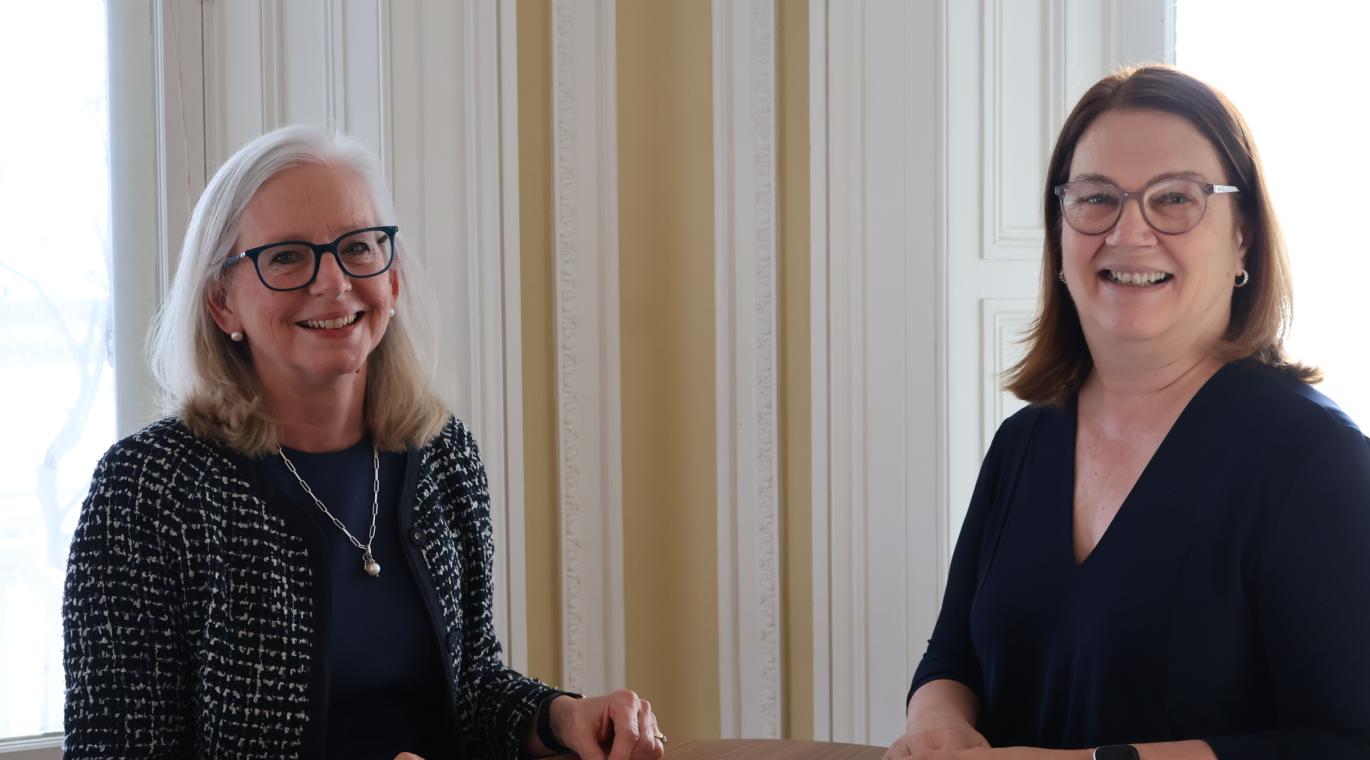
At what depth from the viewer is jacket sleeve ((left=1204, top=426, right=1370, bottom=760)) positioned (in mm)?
1275

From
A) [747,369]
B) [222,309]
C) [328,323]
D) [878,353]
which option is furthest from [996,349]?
[222,309]

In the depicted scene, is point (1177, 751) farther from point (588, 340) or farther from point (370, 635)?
→ point (588, 340)

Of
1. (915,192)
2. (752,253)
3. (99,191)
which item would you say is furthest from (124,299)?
(915,192)

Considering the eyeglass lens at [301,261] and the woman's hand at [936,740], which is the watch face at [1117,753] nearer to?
the woman's hand at [936,740]

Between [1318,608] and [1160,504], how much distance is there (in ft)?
0.65

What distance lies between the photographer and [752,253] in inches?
99.3

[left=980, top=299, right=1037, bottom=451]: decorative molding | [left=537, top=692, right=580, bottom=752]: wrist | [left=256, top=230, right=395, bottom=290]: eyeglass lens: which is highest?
[left=256, top=230, right=395, bottom=290]: eyeglass lens

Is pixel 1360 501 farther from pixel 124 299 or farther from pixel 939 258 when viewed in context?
pixel 124 299

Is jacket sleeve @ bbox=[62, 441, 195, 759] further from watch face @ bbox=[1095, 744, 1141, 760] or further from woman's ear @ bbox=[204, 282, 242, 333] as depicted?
watch face @ bbox=[1095, 744, 1141, 760]

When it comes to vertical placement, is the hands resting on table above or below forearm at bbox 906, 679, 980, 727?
below

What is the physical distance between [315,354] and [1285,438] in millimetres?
1140

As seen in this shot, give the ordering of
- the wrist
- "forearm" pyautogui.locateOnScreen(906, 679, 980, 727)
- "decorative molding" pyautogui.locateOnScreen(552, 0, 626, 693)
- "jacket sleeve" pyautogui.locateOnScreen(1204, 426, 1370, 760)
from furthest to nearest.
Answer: "decorative molding" pyautogui.locateOnScreen(552, 0, 626, 693)
the wrist
"forearm" pyautogui.locateOnScreen(906, 679, 980, 727)
"jacket sleeve" pyautogui.locateOnScreen(1204, 426, 1370, 760)

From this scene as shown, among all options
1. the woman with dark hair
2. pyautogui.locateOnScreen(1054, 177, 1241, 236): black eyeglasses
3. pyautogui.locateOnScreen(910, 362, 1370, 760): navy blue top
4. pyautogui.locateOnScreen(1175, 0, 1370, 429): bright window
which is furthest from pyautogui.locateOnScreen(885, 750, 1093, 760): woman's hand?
pyautogui.locateOnScreen(1175, 0, 1370, 429): bright window

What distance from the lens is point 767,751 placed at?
1.62m
